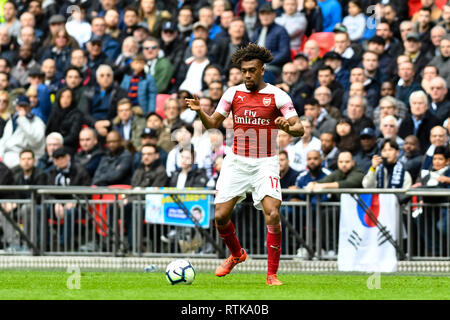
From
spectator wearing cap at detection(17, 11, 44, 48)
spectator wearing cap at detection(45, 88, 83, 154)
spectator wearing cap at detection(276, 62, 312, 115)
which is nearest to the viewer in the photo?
spectator wearing cap at detection(276, 62, 312, 115)

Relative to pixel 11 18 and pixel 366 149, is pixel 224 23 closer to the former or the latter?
pixel 366 149

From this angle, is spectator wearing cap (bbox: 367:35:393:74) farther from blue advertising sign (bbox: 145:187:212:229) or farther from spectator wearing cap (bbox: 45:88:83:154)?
spectator wearing cap (bbox: 45:88:83:154)

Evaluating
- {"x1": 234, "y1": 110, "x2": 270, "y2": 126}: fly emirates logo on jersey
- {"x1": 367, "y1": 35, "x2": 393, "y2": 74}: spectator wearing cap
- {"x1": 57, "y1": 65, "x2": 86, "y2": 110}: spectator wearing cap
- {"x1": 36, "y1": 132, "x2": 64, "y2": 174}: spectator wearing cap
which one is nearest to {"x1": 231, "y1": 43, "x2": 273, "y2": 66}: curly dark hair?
{"x1": 234, "y1": 110, "x2": 270, "y2": 126}: fly emirates logo on jersey

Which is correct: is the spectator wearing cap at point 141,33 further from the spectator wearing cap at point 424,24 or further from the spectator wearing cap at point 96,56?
the spectator wearing cap at point 424,24

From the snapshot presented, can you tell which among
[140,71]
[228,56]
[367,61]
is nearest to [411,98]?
[367,61]

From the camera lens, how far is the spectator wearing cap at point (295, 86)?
66.6ft

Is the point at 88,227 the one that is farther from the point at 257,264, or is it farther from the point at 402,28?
the point at 402,28

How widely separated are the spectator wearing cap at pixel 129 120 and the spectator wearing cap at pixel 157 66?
116 cm

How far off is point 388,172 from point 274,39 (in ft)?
17.0

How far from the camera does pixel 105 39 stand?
2467 cm

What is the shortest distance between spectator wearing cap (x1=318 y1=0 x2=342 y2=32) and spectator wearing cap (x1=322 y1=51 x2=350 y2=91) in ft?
5.48

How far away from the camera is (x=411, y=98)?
1872 cm

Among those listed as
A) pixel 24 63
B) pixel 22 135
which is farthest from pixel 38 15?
pixel 22 135

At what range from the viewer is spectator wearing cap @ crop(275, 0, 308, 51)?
73.3ft
